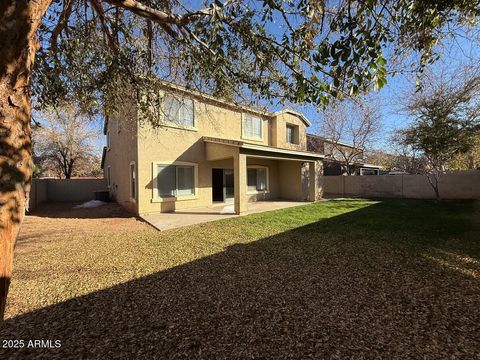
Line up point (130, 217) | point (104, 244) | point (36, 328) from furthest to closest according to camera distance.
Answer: point (130, 217)
point (104, 244)
point (36, 328)

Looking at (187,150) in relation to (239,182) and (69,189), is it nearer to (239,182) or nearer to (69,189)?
(239,182)

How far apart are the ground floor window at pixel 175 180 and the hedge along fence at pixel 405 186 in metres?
14.3

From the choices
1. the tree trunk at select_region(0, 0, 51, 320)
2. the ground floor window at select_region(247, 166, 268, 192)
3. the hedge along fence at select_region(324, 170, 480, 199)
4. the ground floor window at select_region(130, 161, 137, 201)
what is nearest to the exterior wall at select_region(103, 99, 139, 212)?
the ground floor window at select_region(130, 161, 137, 201)

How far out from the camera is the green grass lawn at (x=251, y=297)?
274 cm

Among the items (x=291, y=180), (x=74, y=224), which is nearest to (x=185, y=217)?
(x=74, y=224)

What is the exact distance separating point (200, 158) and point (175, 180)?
6.00ft

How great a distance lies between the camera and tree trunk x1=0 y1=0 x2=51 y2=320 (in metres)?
1.89

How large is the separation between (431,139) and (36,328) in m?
16.5

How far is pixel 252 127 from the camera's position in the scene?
52.8 ft

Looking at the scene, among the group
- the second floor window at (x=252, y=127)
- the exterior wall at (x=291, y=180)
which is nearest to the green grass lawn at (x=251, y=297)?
the second floor window at (x=252, y=127)

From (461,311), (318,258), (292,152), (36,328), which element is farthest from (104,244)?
(292,152)

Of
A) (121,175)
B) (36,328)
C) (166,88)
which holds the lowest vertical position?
(36,328)

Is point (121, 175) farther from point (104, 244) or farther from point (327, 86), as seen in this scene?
point (327, 86)

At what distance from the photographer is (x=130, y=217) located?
11.1 meters
